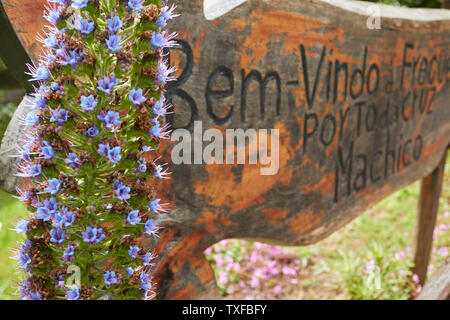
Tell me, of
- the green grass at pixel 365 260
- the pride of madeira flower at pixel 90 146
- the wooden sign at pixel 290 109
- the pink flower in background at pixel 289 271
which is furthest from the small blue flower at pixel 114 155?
the pink flower in background at pixel 289 271

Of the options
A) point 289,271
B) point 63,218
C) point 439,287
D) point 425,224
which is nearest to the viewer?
point 63,218

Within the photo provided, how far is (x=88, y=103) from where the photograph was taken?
0.55 m

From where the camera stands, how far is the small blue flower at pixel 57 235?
1.79ft

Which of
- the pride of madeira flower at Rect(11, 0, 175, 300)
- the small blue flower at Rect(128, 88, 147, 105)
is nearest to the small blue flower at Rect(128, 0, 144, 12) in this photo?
the pride of madeira flower at Rect(11, 0, 175, 300)

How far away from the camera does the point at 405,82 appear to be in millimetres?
1896

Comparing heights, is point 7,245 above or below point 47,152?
below

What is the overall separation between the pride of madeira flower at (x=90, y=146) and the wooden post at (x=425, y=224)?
2680 mm

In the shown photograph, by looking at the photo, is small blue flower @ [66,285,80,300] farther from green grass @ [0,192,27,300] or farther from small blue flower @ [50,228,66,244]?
green grass @ [0,192,27,300]

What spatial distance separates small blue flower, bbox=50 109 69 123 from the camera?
55 centimetres

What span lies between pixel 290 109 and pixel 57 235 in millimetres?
895

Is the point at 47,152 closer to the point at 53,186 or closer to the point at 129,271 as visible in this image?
the point at 53,186

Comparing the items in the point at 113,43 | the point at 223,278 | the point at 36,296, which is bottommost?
the point at 223,278

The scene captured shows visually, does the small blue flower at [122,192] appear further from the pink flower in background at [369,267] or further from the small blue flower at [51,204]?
the pink flower in background at [369,267]

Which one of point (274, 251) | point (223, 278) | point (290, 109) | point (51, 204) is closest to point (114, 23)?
point (51, 204)
